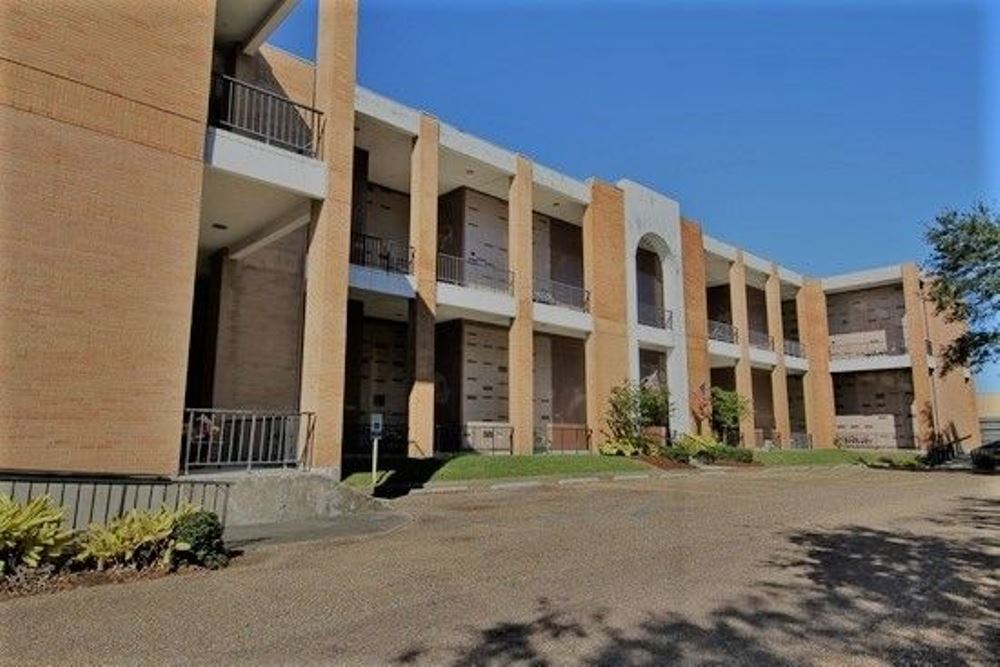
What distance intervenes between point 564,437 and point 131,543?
19.6 m

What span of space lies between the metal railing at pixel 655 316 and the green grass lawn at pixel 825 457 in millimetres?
6678

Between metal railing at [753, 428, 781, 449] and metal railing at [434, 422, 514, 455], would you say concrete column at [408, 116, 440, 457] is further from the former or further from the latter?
metal railing at [753, 428, 781, 449]

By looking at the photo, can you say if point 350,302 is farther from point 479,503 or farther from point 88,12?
point 88,12

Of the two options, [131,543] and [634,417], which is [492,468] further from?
[131,543]

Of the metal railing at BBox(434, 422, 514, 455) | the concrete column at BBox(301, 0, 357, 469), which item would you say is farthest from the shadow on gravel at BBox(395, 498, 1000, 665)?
the metal railing at BBox(434, 422, 514, 455)

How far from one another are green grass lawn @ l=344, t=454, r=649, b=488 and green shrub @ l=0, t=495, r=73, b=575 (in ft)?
24.1

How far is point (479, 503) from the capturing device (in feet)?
44.2

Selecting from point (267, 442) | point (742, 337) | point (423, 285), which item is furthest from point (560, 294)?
point (267, 442)

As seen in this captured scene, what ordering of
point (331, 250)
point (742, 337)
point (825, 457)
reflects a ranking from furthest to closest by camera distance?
1. point (742, 337)
2. point (825, 457)
3. point (331, 250)

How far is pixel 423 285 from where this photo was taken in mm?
19234

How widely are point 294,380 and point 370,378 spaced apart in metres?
6.25

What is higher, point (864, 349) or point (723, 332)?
point (723, 332)

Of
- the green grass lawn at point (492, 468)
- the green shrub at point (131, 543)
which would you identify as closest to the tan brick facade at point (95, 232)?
the green shrub at point (131, 543)

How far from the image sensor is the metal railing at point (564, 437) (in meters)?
25.3
